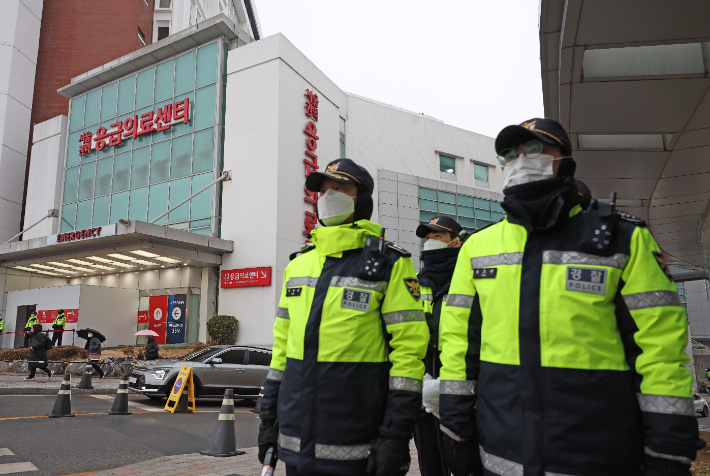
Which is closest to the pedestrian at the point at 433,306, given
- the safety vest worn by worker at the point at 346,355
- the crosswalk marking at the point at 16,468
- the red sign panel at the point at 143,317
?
the safety vest worn by worker at the point at 346,355

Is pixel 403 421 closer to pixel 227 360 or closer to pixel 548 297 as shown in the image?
pixel 548 297

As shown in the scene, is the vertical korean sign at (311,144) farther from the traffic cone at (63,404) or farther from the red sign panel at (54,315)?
the traffic cone at (63,404)

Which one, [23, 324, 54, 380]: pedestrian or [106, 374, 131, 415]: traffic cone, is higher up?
[23, 324, 54, 380]: pedestrian

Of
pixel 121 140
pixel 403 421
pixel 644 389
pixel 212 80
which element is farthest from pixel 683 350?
pixel 121 140

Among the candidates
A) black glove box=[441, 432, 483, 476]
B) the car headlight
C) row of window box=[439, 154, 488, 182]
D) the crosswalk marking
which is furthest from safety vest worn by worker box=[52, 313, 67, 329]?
row of window box=[439, 154, 488, 182]

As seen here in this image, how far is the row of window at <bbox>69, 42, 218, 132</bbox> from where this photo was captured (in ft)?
90.3

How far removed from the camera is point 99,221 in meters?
29.3

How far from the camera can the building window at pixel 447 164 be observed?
126ft

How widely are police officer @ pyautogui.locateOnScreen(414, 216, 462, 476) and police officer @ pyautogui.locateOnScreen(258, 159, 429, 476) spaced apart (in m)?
0.87

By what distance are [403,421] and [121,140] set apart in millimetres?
30393

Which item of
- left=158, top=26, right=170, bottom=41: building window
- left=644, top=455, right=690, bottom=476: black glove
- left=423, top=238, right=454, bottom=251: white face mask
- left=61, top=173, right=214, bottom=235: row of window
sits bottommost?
left=644, top=455, right=690, bottom=476: black glove

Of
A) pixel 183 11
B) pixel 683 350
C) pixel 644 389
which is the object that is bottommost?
pixel 644 389

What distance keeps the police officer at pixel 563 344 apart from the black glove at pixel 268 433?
3.36ft

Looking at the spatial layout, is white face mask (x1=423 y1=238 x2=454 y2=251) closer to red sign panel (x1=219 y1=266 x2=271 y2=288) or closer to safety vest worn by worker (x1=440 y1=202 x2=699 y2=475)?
safety vest worn by worker (x1=440 y1=202 x2=699 y2=475)
